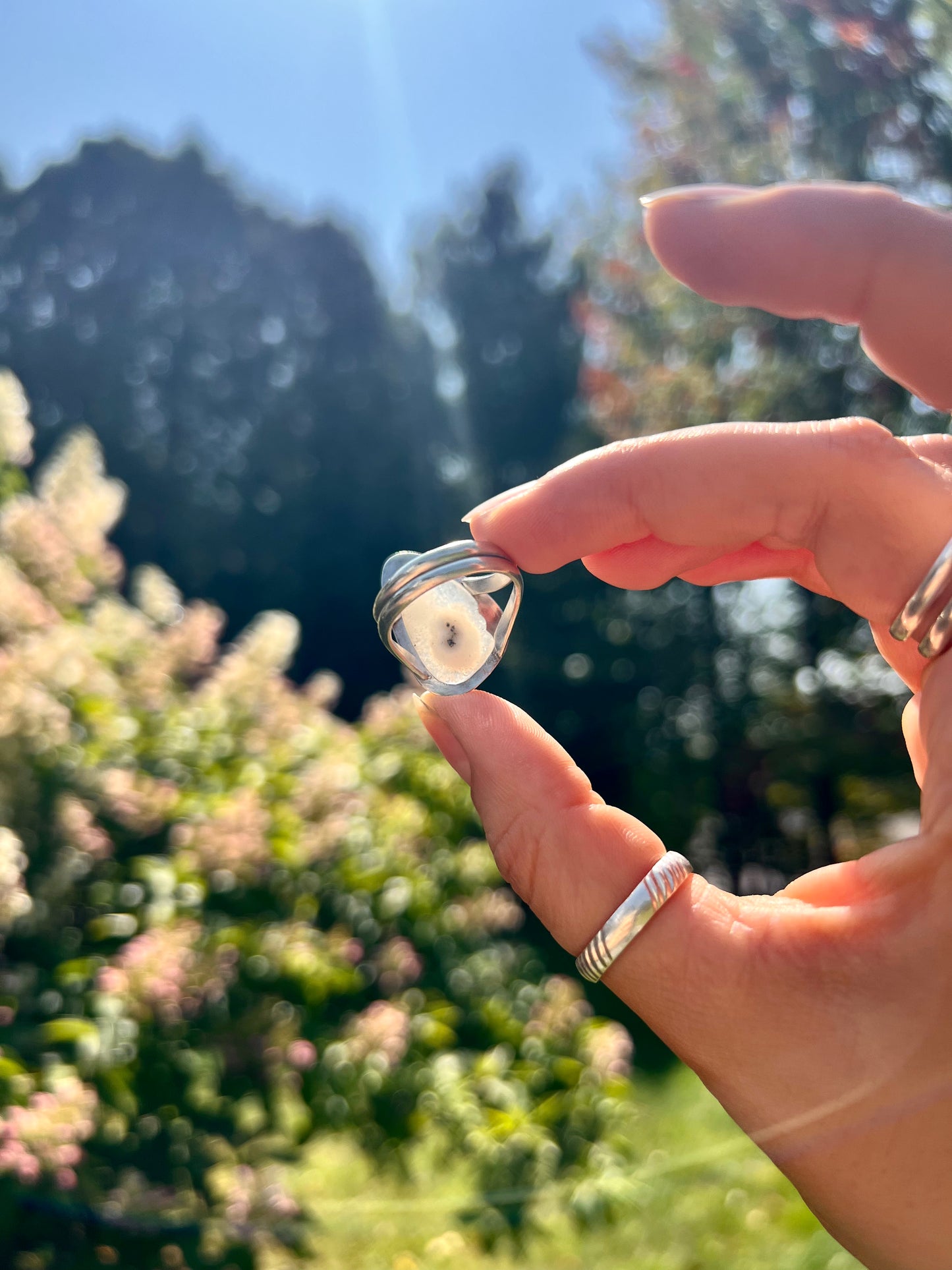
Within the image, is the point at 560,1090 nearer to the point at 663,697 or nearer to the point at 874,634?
the point at 874,634

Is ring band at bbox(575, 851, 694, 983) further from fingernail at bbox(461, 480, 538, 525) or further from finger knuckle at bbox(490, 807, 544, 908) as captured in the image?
fingernail at bbox(461, 480, 538, 525)

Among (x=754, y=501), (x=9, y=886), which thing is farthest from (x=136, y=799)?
(x=754, y=501)

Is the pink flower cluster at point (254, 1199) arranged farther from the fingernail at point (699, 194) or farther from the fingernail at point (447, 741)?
the fingernail at point (699, 194)

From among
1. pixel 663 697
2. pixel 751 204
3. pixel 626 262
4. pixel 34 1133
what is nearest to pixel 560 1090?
pixel 34 1133

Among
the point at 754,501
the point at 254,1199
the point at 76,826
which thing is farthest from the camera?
the point at 254,1199

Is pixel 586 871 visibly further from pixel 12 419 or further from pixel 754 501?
pixel 12 419

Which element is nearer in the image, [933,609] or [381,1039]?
[933,609]

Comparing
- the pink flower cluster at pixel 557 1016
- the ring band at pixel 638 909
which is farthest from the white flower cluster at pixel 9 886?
the pink flower cluster at pixel 557 1016
